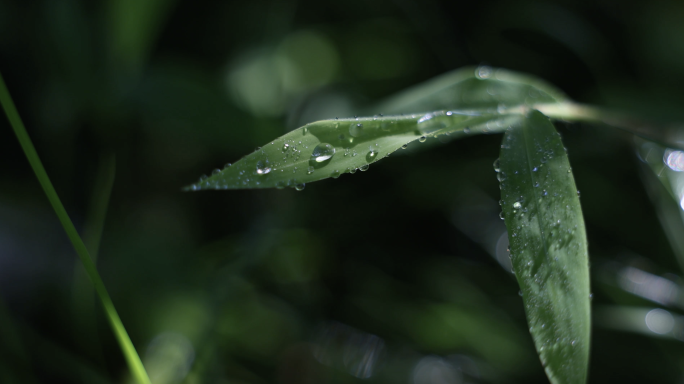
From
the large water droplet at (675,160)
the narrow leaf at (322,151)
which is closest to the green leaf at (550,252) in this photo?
the narrow leaf at (322,151)

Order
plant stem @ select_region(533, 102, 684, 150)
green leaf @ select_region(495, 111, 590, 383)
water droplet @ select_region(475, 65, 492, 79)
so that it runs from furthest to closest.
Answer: water droplet @ select_region(475, 65, 492, 79) < plant stem @ select_region(533, 102, 684, 150) < green leaf @ select_region(495, 111, 590, 383)

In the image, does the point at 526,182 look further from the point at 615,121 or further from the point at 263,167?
the point at 615,121

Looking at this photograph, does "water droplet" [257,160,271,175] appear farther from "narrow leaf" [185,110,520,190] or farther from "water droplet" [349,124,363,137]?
"water droplet" [349,124,363,137]

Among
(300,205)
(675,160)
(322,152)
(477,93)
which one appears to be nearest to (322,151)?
(322,152)

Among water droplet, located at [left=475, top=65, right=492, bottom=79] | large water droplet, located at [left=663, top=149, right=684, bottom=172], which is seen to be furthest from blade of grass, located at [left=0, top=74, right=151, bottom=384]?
large water droplet, located at [left=663, top=149, right=684, bottom=172]

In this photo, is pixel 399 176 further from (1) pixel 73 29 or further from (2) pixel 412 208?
Answer: (1) pixel 73 29

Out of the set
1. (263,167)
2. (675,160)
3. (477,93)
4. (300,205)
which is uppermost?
(675,160)

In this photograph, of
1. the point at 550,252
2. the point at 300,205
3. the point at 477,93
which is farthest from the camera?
the point at 300,205
